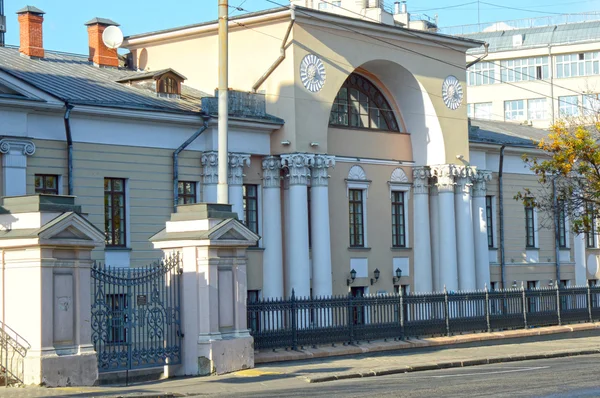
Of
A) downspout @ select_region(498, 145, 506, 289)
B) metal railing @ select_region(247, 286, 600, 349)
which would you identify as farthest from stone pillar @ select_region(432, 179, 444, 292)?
metal railing @ select_region(247, 286, 600, 349)

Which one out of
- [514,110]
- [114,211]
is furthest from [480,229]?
[514,110]

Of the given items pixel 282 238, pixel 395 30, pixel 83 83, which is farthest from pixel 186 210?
pixel 395 30

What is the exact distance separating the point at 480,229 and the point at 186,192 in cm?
1353

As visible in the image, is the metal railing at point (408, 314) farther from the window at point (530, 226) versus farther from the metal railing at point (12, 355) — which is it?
the window at point (530, 226)

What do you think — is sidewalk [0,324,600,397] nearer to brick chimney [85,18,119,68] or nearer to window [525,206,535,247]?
window [525,206,535,247]

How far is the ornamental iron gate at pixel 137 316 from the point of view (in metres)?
20.2

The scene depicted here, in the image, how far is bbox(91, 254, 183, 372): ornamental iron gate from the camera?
20.2m

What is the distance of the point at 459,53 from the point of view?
4162 cm

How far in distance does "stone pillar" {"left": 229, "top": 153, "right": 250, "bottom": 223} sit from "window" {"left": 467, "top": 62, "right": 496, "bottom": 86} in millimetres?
50823

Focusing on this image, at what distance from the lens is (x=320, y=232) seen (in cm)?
3562

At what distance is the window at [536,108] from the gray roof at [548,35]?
12.4ft

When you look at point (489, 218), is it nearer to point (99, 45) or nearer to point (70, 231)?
point (99, 45)

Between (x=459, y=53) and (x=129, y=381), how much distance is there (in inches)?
949

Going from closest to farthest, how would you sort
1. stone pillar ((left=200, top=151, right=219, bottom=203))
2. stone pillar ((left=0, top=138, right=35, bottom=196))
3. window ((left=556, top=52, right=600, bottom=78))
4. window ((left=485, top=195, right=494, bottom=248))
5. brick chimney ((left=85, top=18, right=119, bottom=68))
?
stone pillar ((left=0, top=138, right=35, bottom=196)) < stone pillar ((left=200, top=151, right=219, bottom=203)) < brick chimney ((left=85, top=18, right=119, bottom=68)) < window ((left=485, top=195, right=494, bottom=248)) < window ((left=556, top=52, right=600, bottom=78))
